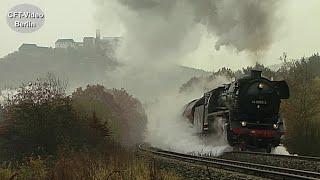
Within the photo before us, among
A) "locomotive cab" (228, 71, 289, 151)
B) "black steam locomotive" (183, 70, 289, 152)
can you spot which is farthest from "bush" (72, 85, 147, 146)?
"locomotive cab" (228, 71, 289, 151)

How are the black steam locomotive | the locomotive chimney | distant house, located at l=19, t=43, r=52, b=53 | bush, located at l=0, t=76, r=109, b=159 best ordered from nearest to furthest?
bush, located at l=0, t=76, r=109, b=159, the black steam locomotive, the locomotive chimney, distant house, located at l=19, t=43, r=52, b=53

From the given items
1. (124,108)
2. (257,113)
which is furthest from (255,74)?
(124,108)

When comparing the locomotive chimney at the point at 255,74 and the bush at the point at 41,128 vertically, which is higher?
the locomotive chimney at the point at 255,74

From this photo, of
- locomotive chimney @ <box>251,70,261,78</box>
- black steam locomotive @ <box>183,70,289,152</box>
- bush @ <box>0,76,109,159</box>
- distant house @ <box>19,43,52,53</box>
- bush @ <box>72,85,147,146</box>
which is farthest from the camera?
distant house @ <box>19,43,52,53</box>

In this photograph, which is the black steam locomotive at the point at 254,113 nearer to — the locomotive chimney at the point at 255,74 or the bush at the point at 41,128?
the locomotive chimney at the point at 255,74

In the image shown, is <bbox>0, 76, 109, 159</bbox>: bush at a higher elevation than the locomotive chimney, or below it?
below

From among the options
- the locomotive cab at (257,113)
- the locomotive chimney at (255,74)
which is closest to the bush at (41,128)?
the locomotive cab at (257,113)

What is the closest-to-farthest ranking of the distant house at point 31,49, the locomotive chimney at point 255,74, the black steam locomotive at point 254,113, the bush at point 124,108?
the black steam locomotive at point 254,113
the locomotive chimney at point 255,74
the bush at point 124,108
the distant house at point 31,49

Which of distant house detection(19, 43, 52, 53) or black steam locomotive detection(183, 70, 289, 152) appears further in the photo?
distant house detection(19, 43, 52, 53)

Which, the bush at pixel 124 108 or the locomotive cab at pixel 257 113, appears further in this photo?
the bush at pixel 124 108

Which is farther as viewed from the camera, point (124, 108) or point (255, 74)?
point (124, 108)

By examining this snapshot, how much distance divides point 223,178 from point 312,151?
15484 millimetres

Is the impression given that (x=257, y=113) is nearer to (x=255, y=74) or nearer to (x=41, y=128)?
(x=255, y=74)

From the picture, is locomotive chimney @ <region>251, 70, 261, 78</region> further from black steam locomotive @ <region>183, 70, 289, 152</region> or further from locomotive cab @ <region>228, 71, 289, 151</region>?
locomotive cab @ <region>228, 71, 289, 151</region>
